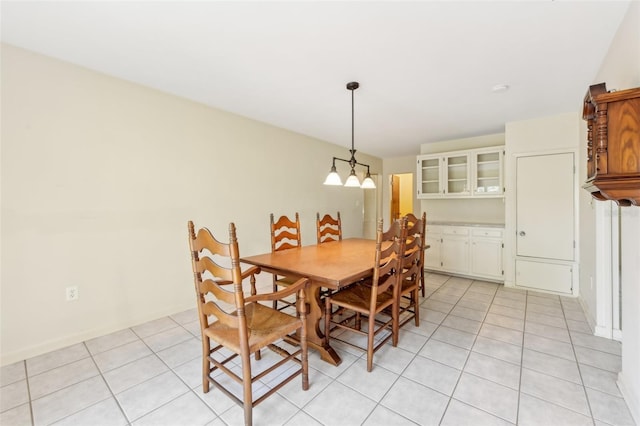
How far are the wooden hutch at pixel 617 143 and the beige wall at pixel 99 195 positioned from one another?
10.6ft

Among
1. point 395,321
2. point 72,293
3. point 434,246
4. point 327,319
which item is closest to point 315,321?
point 327,319

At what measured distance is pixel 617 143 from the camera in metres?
1.33

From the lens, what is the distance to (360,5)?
159cm

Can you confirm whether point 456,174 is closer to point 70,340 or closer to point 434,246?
point 434,246

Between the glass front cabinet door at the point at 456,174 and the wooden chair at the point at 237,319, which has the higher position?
the glass front cabinet door at the point at 456,174

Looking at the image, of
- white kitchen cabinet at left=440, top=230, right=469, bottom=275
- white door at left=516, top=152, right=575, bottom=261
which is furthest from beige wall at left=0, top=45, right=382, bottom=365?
white door at left=516, top=152, right=575, bottom=261

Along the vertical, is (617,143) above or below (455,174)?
below

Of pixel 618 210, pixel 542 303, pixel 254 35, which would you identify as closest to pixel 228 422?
pixel 254 35

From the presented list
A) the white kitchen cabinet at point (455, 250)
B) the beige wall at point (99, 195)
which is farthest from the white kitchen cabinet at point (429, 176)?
the beige wall at point (99, 195)

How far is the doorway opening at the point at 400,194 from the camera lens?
6.54 meters

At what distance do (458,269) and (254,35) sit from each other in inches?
166

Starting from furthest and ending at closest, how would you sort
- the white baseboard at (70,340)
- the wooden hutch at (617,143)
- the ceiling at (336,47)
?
the white baseboard at (70,340) → the ceiling at (336,47) → the wooden hutch at (617,143)

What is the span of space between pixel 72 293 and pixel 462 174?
5.12 m

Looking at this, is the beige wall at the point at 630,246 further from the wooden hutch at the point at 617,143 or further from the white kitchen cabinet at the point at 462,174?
the white kitchen cabinet at the point at 462,174
